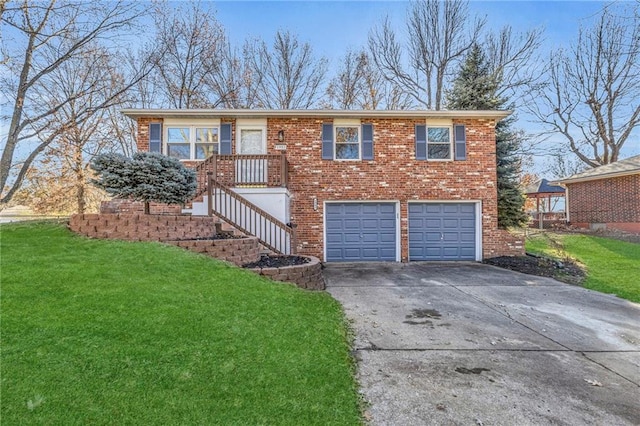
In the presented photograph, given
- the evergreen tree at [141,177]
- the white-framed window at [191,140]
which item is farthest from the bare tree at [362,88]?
the evergreen tree at [141,177]

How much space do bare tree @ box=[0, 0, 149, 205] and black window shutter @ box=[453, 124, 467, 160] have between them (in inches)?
464

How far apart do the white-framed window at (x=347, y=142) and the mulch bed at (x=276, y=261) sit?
455 cm

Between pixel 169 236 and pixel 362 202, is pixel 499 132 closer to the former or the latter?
pixel 362 202

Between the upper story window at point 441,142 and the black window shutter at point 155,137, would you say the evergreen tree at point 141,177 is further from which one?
the upper story window at point 441,142

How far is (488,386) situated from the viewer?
313 cm

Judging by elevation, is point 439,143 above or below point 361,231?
above

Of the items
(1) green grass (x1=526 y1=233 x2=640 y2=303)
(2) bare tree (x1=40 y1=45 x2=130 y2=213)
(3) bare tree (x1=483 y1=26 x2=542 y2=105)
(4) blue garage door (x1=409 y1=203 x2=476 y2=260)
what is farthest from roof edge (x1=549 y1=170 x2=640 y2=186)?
(2) bare tree (x1=40 y1=45 x2=130 y2=213)

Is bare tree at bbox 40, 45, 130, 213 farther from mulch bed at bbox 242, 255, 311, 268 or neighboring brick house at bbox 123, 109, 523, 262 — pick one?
mulch bed at bbox 242, 255, 311, 268

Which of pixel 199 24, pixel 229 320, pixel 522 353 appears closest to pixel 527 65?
pixel 199 24

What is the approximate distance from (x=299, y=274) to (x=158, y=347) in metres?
3.41

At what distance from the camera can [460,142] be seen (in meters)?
10.9

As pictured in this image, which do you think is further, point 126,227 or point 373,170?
point 373,170

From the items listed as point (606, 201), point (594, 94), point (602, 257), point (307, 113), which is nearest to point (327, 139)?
point (307, 113)

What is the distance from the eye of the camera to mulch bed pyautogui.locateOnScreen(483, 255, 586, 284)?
8695 millimetres
